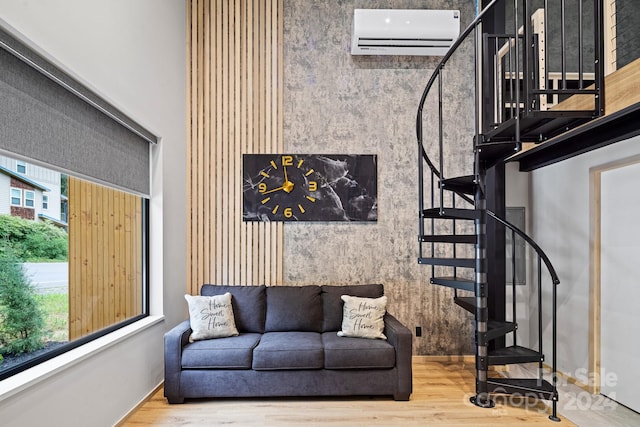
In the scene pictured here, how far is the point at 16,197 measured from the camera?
6.79 feet

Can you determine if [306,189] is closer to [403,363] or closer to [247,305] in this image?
[247,305]

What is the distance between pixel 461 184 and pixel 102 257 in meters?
3.03

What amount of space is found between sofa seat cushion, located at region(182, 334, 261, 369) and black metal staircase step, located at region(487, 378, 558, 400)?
83.2 inches

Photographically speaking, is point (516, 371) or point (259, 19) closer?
point (516, 371)

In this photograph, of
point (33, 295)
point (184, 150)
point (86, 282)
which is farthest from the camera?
point (184, 150)

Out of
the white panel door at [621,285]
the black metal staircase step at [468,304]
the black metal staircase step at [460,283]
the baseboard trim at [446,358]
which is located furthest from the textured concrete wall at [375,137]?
the white panel door at [621,285]

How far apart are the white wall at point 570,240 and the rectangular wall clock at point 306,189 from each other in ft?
5.78

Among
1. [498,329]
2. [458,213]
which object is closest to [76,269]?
[458,213]

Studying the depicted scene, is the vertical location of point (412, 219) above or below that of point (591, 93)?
below

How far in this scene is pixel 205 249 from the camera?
4.23 metres

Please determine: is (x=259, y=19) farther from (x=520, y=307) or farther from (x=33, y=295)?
(x=520, y=307)

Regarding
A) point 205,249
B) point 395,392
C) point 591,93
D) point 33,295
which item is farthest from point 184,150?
point 591,93

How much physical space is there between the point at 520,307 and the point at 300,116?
3.25m

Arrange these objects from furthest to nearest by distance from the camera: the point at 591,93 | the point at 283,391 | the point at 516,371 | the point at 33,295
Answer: the point at 516,371, the point at 283,391, the point at 591,93, the point at 33,295
